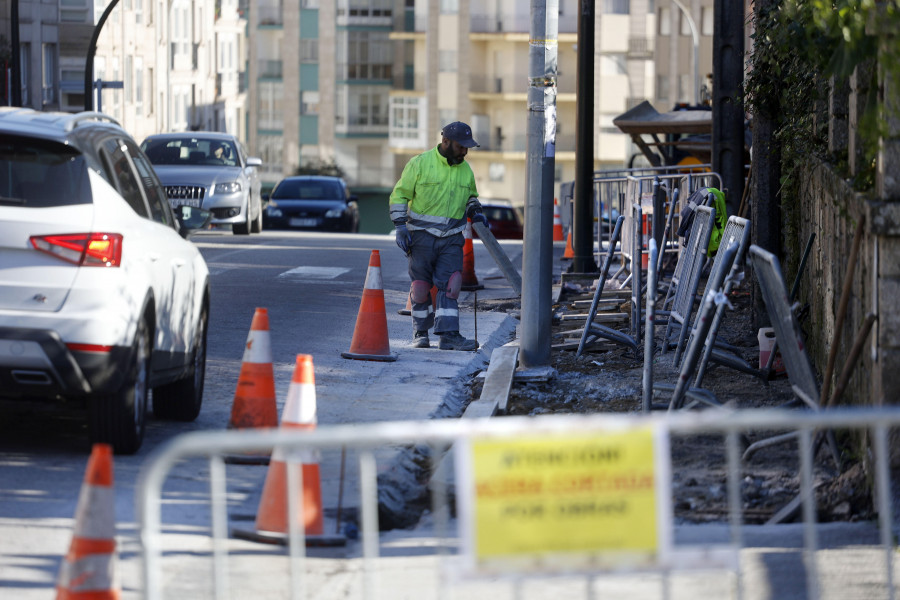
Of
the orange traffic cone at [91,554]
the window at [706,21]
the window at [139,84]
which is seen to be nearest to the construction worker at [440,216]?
the orange traffic cone at [91,554]

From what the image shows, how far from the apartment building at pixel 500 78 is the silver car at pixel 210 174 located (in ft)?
140

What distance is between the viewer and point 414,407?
8.95m

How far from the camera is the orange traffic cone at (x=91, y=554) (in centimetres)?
422

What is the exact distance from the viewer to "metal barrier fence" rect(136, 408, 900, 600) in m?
3.64

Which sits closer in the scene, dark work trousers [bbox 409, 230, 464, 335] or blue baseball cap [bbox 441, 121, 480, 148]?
blue baseball cap [bbox 441, 121, 480, 148]

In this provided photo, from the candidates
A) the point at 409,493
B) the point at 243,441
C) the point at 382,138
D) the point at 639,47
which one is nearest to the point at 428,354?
the point at 409,493

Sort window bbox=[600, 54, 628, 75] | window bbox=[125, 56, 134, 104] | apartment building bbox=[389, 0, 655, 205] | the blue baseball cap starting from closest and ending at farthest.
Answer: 1. the blue baseball cap
2. window bbox=[125, 56, 134, 104]
3. apartment building bbox=[389, 0, 655, 205]
4. window bbox=[600, 54, 628, 75]

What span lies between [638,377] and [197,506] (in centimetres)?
444

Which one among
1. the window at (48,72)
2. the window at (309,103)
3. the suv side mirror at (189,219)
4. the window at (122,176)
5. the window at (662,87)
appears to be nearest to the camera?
the window at (122,176)

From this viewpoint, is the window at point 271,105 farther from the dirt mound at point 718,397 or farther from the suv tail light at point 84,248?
the suv tail light at point 84,248

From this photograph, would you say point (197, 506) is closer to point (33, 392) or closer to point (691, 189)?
point (33, 392)

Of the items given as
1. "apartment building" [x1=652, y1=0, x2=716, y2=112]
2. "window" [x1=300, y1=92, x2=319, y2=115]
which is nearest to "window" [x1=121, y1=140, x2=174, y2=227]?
"apartment building" [x1=652, y1=0, x2=716, y2=112]

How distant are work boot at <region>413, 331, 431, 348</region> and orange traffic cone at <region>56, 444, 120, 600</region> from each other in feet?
24.3

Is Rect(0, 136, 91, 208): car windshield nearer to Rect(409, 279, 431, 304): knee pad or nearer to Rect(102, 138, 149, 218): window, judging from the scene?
Rect(102, 138, 149, 218): window
